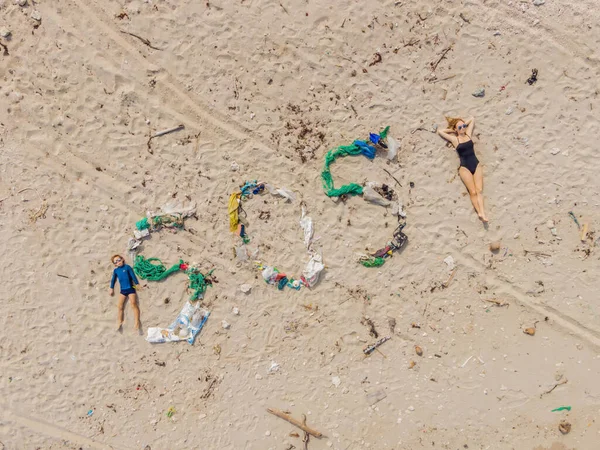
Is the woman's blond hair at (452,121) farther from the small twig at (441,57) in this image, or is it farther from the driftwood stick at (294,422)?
the driftwood stick at (294,422)

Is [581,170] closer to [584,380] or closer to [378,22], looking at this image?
[584,380]

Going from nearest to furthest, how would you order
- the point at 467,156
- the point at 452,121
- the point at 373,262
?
the point at 467,156 < the point at 452,121 < the point at 373,262

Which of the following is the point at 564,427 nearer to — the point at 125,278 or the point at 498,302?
the point at 498,302

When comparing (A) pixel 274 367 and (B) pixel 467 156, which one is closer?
(B) pixel 467 156

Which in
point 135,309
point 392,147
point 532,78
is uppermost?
point 532,78

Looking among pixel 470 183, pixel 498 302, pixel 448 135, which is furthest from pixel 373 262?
pixel 448 135

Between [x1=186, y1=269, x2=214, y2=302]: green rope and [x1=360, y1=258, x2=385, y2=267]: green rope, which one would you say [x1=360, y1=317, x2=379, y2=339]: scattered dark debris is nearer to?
[x1=360, y1=258, x2=385, y2=267]: green rope

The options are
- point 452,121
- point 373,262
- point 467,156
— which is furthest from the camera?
point 373,262
